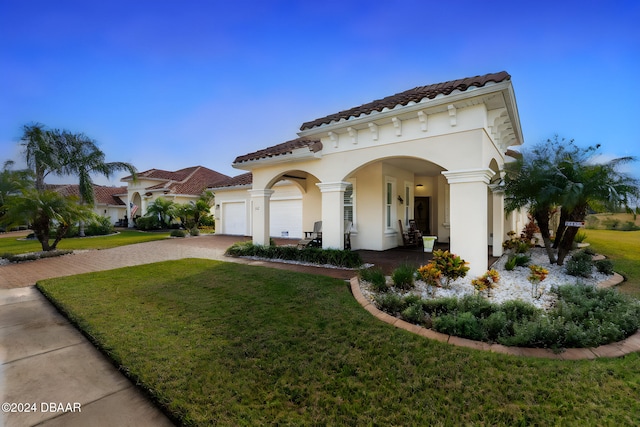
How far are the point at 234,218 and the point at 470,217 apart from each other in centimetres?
1778

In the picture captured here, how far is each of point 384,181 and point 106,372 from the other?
31.0ft

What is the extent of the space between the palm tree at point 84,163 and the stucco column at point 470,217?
82.3 ft

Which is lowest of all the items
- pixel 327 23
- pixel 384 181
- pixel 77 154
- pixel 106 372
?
pixel 106 372

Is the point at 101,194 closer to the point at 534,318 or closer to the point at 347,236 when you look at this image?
the point at 347,236

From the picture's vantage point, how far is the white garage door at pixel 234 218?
811 inches

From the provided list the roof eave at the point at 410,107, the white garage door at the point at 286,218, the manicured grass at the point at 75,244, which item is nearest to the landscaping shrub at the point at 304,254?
the roof eave at the point at 410,107

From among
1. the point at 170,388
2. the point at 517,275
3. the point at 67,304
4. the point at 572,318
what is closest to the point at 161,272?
the point at 67,304

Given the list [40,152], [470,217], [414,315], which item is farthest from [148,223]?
[414,315]

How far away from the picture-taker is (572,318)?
4086 millimetres

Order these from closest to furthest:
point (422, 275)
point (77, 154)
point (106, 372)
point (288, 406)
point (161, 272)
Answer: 1. point (288, 406)
2. point (106, 372)
3. point (422, 275)
4. point (161, 272)
5. point (77, 154)

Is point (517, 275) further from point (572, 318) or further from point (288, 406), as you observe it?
point (288, 406)

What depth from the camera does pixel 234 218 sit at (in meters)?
21.1

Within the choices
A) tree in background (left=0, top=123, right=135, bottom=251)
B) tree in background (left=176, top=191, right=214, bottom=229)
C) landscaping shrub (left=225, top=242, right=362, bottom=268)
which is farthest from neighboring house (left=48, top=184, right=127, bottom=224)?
landscaping shrub (left=225, top=242, right=362, bottom=268)

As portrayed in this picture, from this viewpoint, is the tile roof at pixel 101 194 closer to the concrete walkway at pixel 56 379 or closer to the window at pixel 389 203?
the concrete walkway at pixel 56 379
